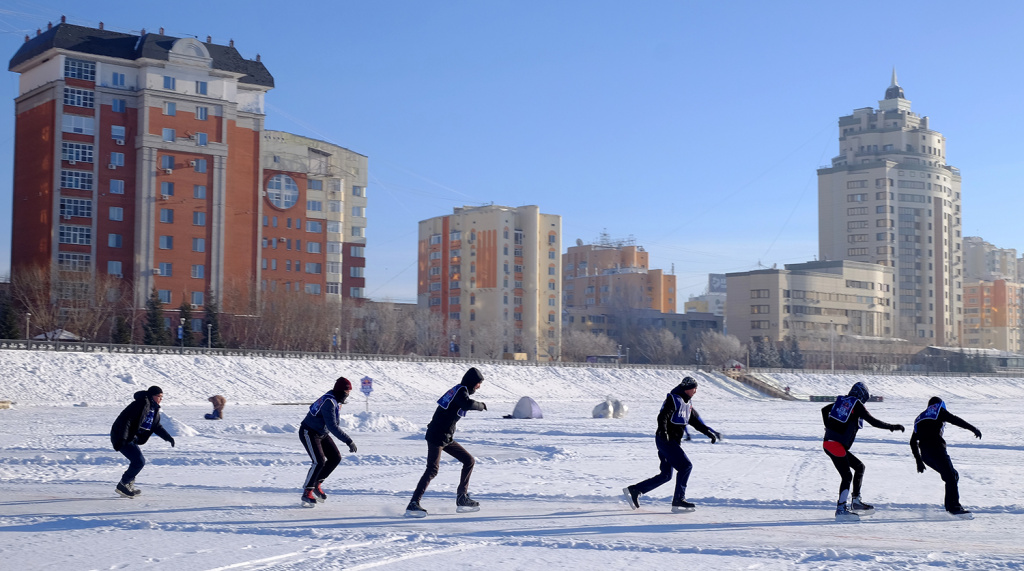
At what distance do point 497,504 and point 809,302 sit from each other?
454 feet

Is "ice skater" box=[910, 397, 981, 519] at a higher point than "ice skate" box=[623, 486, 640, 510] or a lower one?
higher

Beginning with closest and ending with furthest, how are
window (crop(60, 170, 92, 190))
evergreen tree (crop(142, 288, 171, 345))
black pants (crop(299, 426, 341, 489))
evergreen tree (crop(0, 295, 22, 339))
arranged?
black pants (crop(299, 426, 341, 489)), evergreen tree (crop(0, 295, 22, 339)), evergreen tree (crop(142, 288, 171, 345)), window (crop(60, 170, 92, 190))

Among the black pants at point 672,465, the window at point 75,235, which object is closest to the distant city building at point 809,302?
the window at point 75,235

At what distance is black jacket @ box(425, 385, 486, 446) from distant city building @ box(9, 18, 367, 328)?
66.0m

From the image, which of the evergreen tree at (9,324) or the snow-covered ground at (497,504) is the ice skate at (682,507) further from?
the evergreen tree at (9,324)

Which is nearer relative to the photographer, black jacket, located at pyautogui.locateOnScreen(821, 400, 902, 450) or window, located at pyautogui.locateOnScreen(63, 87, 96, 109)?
black jacket, located at pyautogui.locateOnScreen(821, 400, 902, 450)

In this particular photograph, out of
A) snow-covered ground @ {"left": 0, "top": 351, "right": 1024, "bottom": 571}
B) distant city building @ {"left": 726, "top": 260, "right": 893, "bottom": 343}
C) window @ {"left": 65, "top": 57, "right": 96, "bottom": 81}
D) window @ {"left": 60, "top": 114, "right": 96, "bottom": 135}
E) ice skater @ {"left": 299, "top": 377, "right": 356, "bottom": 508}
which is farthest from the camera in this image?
distant city building @ {"left": 726, "top": 260, "right": 893, "bottom": 343}

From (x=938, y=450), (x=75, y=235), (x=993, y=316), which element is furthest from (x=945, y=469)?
(x=993, y=316)

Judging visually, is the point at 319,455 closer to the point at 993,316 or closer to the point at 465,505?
the point at 465,505

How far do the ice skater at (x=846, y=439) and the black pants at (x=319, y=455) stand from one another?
661 centimetres

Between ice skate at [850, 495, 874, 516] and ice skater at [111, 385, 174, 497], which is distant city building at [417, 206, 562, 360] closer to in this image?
ice skater at [111, 385, 174, 497]

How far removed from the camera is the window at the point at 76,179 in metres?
A: 74.2

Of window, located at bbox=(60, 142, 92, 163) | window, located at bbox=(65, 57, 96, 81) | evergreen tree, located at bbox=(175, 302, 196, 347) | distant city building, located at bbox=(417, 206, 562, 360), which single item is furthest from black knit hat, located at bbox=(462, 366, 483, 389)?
distant city building, located at bbox=(417, 206, 562, 360)

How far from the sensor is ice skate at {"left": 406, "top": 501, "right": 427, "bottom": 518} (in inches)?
498
